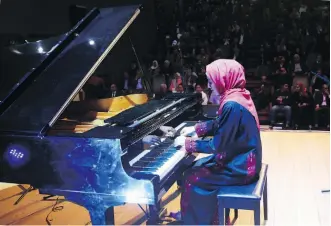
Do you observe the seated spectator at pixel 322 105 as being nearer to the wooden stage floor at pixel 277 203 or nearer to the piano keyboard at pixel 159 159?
the wooden stage floor at pixel 277 203

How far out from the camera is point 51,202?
3.29 meters

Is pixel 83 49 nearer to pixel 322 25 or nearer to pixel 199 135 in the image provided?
pixel 199 135

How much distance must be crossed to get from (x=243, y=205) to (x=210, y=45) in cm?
503

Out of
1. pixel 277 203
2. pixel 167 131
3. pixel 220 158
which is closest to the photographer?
pixel 220 158

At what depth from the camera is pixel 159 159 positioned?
2.13 meters

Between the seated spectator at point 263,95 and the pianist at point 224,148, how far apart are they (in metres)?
4.21

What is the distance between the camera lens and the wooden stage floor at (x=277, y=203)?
2.84 m

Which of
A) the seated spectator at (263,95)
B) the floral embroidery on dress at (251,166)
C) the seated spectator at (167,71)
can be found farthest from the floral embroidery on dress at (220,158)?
the seated spectator at (263,95)

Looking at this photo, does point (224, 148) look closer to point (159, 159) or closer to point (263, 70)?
point (159, 159)

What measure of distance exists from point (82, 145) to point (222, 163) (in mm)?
832

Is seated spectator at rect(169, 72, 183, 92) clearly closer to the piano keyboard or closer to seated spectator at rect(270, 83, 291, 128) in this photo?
seated spectator at rect(270, 83, 291, 128)

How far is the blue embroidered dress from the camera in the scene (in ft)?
6.63

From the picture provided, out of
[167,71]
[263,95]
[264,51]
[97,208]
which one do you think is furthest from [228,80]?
[264,51]

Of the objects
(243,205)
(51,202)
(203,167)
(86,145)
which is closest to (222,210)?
(243,205)
